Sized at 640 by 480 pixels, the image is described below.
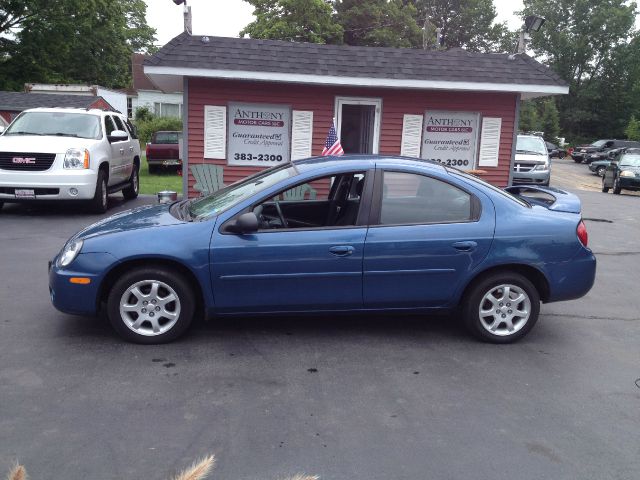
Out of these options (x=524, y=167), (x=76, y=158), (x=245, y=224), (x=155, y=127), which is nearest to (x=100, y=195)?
(x=76, y=158)

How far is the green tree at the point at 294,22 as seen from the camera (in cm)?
3284

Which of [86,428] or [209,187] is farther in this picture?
[209,187]

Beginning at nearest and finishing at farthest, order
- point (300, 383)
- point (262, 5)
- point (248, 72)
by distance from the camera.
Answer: point (300, 383), point (248, 72), point (262, 5)

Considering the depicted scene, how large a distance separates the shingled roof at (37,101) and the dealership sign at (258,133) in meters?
12.9

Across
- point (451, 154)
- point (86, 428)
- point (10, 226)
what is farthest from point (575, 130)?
point (86, 428)

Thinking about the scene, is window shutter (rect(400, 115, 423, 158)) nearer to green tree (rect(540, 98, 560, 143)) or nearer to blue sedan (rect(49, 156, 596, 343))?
blue sedan (rect(49, 156, 596, 343))

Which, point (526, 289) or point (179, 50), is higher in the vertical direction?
point (179, 50)


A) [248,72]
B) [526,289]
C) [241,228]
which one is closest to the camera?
[241,228]

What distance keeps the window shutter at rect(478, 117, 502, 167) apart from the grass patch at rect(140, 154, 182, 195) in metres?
7.40

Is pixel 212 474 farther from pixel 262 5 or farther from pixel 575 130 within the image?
pixel 575 130

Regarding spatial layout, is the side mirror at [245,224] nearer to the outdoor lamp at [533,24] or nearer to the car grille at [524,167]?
the outdoor lamp at [533,24]

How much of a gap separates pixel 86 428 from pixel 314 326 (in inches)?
90.0

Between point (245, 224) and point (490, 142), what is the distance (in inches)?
356

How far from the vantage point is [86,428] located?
352 cm
